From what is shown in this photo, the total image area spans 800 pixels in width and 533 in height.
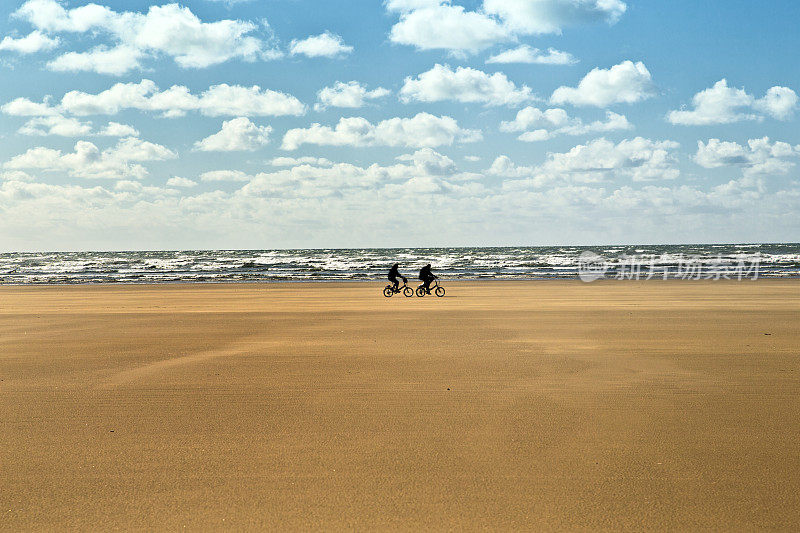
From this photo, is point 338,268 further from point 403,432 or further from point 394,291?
point 403,432

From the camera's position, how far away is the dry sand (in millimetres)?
3969

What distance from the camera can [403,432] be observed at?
554 centimetres

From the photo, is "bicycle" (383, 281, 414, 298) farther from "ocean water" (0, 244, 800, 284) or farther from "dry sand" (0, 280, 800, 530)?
"ocean water" (0, 244, 800, 284)

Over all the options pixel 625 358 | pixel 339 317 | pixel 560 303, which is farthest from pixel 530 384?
pixel 560 303

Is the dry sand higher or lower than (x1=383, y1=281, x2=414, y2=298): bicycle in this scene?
lower

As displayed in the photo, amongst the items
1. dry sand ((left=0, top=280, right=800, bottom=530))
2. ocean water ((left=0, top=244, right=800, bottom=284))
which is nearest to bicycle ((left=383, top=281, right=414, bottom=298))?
dry sand ((left=0, top=280, right=800, bottom=530))

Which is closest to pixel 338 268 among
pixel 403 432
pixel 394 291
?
pixel 394 291

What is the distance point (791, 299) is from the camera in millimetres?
21016

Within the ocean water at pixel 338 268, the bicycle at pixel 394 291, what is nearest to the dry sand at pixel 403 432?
the bicycle at pixel 394 291

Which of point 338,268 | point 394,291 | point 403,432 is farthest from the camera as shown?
point 338,268

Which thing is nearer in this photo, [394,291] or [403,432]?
[403,432]

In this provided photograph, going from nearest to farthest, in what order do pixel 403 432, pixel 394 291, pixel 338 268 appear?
pixel 403 432 → pixel 394 291 → pixel 338 268

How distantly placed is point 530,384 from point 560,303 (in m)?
12.9

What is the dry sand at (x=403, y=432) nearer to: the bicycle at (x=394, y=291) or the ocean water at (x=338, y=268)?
the bicycle at (x=394, y=291)
